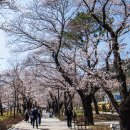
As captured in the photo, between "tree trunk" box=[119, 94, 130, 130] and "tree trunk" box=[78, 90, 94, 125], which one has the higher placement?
"tree trunk" box=[78, 90, 94, 125]

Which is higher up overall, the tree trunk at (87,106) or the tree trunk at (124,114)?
the tree trunk at (87,106)

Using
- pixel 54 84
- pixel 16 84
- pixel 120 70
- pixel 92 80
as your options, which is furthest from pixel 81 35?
pixel 16 84

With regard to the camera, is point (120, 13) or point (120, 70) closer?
point (120, 70)

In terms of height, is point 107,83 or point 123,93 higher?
point 107,83

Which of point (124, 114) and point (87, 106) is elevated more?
point (87, 106)

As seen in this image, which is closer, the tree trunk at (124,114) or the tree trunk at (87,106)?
the tree trunk at (124,114)

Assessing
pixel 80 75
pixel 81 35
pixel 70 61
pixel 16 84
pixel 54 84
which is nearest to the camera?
pixel 70 61

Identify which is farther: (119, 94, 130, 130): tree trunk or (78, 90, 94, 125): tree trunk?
(78, 90, 94, 125): tree trunk

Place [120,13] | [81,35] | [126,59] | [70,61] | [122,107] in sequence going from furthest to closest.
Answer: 1. [81,35]
2. [70,61]
3. [126,59]
4. [120,13]
5. [122,107]

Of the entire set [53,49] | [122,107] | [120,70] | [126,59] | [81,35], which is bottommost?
[122,107]

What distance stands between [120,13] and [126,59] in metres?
3.88

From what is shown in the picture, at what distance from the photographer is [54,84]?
149 ft

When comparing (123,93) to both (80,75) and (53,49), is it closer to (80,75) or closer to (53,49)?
(53,49)

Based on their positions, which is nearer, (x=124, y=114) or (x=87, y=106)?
(x=124, y=114)
